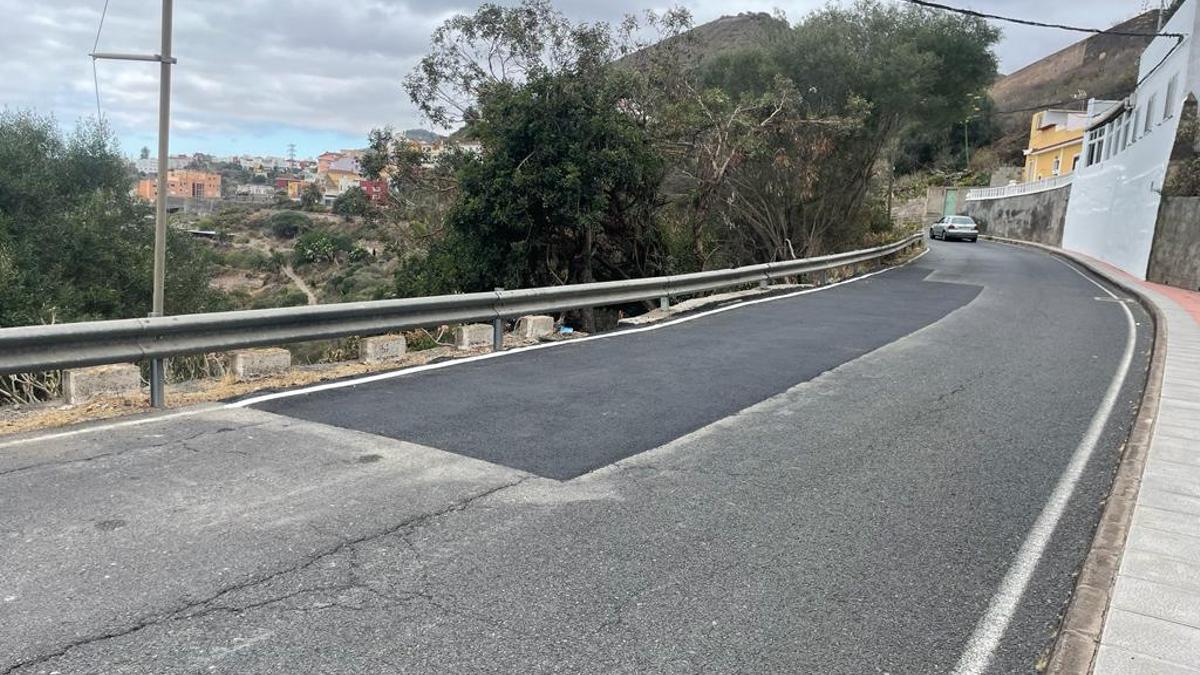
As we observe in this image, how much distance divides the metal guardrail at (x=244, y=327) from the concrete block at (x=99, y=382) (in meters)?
0.25

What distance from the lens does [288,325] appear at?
7.35m

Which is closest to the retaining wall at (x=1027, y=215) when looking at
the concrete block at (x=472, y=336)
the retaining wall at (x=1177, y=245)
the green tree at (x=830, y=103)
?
the green tree at (x=830, y=103)

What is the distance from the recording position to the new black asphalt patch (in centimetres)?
575

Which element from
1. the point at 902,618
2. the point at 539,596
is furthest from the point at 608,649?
the point at 902,618

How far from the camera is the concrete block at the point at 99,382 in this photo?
625 cm

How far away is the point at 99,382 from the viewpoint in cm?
636

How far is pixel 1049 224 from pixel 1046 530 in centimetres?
4698

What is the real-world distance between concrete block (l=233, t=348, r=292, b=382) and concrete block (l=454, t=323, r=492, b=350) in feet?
7.47

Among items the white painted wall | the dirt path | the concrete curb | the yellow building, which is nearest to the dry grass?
the concrete curb

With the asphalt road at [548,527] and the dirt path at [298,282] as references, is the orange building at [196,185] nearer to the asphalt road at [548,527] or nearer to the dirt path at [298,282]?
the dirt path at [298,282]

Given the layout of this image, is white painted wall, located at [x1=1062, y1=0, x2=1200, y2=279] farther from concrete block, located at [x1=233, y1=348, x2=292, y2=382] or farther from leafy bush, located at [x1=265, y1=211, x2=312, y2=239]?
leafy bush, located at [x1=265, y1=211, x2=312, y2=239]

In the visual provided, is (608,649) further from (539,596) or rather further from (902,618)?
(902,618)

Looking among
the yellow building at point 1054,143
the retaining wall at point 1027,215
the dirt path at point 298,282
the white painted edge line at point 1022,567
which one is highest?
the yellow building at point 1054,143

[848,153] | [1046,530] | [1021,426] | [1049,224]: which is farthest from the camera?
[1049,224]
